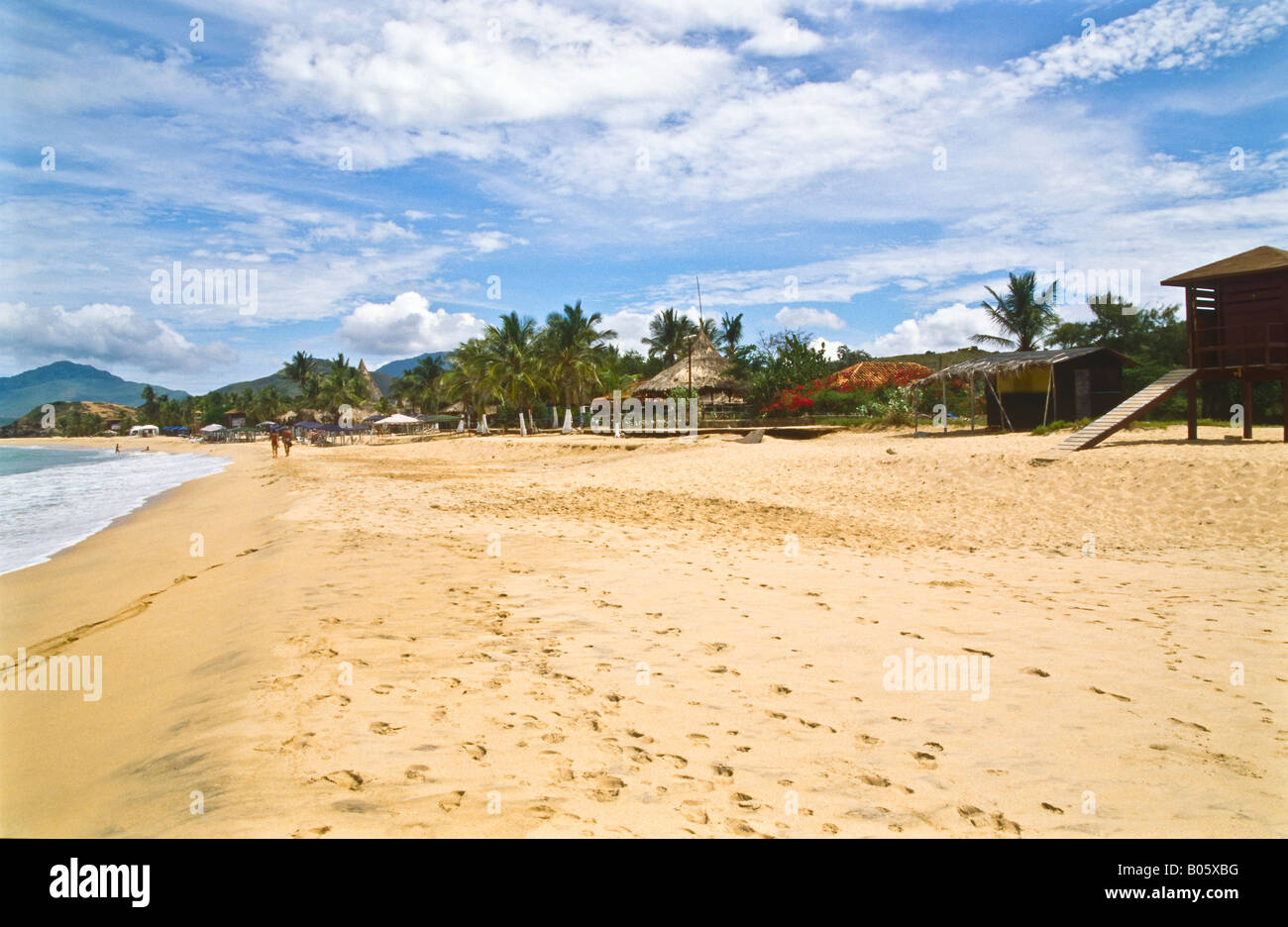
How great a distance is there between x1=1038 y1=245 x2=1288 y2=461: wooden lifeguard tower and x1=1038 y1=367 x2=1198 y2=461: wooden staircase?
0.8 inches

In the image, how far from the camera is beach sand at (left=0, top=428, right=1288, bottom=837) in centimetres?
282

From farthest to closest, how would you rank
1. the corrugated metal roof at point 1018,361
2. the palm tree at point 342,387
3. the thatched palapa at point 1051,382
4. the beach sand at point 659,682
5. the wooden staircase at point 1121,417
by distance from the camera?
the palm tree at point 342,387 < the thatched palapa at point 1051,382 < the corrugated metal roof at point 1018,361 < the wooden staircase at point 1121,417 < the beach sand at point 659,682

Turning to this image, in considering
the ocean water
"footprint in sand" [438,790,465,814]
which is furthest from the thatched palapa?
the ocean water

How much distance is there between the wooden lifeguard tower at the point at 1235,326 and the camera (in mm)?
16688

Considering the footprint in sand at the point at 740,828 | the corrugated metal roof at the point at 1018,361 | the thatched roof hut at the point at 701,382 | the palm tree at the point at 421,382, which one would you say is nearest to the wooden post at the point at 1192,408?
the corrugated metal roof at the point at 1018,361

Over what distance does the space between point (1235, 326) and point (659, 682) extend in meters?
20.5

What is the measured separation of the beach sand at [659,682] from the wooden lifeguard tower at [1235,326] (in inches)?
294

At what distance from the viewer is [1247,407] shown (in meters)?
16.6

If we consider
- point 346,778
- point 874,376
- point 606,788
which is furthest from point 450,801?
point 874,376

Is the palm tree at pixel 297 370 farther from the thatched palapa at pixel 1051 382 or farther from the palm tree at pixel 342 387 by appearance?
the thatched palapa at pixel 1051 382

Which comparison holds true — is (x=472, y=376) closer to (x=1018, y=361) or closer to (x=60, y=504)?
(x=60, y=504)
